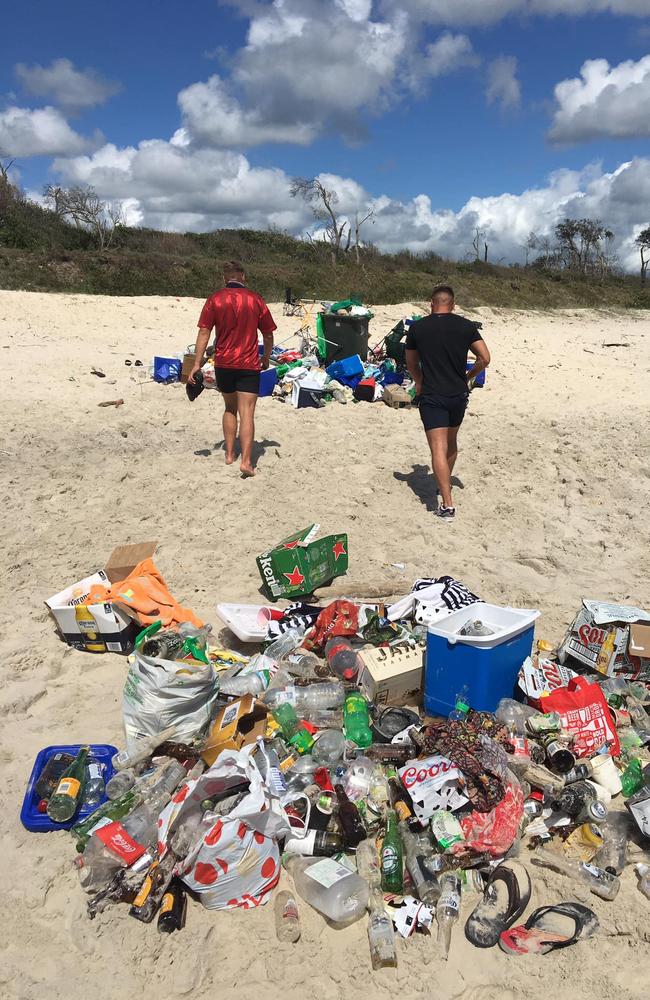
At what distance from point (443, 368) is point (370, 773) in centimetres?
343

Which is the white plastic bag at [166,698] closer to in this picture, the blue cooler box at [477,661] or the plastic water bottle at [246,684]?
the plastic water bottle at [246,684]

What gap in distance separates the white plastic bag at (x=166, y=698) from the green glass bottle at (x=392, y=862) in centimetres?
94

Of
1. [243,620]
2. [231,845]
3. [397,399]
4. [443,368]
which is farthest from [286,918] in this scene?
[397,399]

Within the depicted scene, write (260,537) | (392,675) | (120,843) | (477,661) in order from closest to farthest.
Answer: (120,843)
(477,661)
(392,675)
(260,537)

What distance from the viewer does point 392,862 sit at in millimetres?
2354

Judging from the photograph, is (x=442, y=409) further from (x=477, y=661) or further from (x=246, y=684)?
(x=246, y=684)

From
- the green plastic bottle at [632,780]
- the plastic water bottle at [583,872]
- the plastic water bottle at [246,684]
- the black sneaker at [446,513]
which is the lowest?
the plastic water bottle at [583,872]

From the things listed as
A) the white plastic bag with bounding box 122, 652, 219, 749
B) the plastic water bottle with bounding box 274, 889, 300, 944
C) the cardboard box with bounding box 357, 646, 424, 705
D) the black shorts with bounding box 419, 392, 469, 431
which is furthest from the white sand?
the cardboard box with bounding box 357, 646, 424, 705

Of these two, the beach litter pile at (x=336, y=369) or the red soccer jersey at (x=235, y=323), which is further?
the beach litter pile at (x=336, y=369)

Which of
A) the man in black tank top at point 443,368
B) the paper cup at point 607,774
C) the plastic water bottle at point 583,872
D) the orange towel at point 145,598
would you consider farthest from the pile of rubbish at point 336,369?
the plastic water bottle at point 583,872

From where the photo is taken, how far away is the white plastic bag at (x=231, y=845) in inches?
87.7

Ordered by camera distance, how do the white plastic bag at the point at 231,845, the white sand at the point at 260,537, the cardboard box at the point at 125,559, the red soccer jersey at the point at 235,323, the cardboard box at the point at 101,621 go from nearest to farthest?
the white sand at the point at 260,537, the white plastic bag at the point at 231,845, the cardboard box at the point at 101,621, the cardboard box at the point at 125,559, the red soccer jersey at the point at 235,323

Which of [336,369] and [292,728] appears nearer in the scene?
[292,728]

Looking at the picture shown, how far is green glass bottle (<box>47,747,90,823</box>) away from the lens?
253 cm
